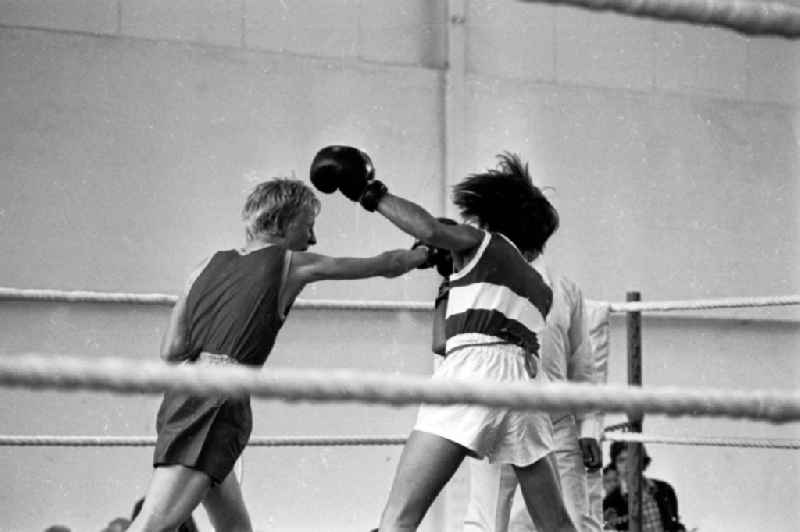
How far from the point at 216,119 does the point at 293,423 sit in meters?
1.32

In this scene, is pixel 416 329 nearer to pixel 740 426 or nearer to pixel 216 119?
pixel 216 119

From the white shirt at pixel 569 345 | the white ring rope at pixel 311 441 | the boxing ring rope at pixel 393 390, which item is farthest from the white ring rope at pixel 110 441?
the boxing ring rope at pixel 393 390

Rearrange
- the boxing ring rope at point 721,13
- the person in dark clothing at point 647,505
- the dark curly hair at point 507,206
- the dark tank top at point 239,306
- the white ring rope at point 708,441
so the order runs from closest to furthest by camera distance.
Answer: the boxing ring rope at point 721,13
the dark tank top at point 239,306
the dark curly hair at point 507,206
the white ring rope at point 708,441
the person in dark clothing at point 647,505

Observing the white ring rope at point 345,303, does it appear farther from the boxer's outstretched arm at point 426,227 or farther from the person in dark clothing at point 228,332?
the boxer's outstretched arm at point 426,227

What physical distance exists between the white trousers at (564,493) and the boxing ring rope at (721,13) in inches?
Answer: 87.5

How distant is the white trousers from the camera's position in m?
3.00

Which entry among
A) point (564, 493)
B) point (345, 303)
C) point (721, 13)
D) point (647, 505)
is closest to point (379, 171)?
point (647, 505)

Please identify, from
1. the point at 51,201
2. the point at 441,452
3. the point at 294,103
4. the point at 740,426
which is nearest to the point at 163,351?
the point at 441,452

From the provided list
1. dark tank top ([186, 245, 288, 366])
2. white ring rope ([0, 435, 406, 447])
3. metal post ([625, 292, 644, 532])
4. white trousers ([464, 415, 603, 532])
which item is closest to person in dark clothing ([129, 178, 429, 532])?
dark tank top ([186, 245, 288, 366])

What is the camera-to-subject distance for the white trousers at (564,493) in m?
3.00

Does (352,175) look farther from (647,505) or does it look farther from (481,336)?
(647,505)

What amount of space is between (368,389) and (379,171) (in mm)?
5247

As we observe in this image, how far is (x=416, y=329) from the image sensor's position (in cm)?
600

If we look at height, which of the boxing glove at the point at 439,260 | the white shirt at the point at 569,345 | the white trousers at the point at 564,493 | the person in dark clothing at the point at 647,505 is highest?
the boxing glove at the point at 439,260
